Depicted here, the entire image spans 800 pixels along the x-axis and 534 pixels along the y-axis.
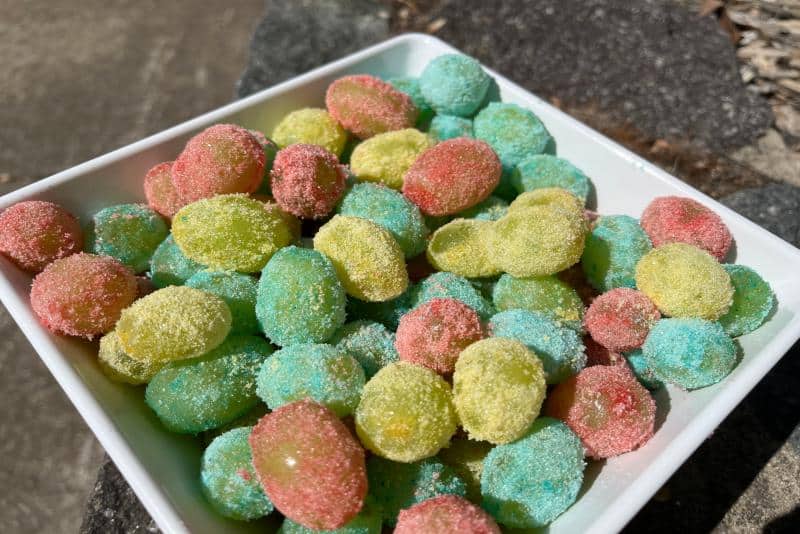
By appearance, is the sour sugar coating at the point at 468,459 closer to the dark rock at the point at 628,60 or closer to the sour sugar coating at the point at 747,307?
the sour sugar coating at the point at 747,307

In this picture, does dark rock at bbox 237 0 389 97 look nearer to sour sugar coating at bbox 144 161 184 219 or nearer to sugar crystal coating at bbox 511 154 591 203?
sour sugar coating at bbox 144 161 184 219

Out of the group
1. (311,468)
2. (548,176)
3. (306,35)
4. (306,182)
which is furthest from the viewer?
(306,35)

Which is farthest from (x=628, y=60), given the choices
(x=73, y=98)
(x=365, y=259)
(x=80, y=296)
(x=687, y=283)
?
(x=73, y=98)

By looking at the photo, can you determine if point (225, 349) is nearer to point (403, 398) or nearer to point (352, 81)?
point (403, 398)

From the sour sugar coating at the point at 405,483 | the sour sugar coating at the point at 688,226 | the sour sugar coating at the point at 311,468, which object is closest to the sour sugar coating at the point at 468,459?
the sour sugar coating at the point at 405,483

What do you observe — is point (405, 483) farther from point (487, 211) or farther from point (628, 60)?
point (628, 60)

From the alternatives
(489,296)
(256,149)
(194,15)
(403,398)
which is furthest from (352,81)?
(194,15)
